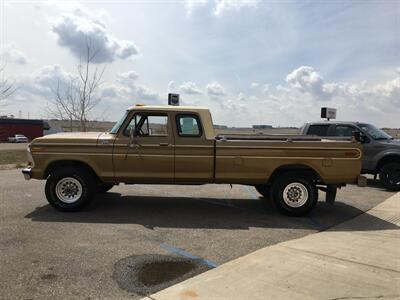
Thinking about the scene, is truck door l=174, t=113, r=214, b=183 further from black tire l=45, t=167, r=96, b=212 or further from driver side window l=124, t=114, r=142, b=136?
black tire l=45, t=167, r=96, b=212

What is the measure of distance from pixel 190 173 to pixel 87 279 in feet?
11.8

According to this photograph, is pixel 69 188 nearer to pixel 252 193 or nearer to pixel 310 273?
pixel 252 193

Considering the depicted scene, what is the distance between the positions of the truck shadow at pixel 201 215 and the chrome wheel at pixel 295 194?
12.2 inches

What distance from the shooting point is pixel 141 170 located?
7.77m

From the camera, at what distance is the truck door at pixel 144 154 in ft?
25.3

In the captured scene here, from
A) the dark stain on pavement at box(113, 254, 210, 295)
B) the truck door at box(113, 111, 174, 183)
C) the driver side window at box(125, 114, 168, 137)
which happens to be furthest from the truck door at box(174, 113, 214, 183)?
the dark stain on pavement at box(113, 254, 210, 295)

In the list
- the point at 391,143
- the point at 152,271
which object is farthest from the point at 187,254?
the point at 391,143

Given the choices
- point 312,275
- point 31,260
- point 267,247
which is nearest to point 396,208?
point 267,247

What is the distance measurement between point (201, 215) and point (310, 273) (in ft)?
11.1

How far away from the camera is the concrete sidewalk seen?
13.5 ft

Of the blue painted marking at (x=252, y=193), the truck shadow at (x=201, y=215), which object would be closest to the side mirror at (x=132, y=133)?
the truck shadow at (x=201, y=215)

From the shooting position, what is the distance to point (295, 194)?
7.80 meters

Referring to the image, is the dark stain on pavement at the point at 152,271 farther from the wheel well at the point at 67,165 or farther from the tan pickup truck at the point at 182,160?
the wheel well at the point at 67,165

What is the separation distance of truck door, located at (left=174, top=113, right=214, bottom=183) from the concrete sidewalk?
2.37m
